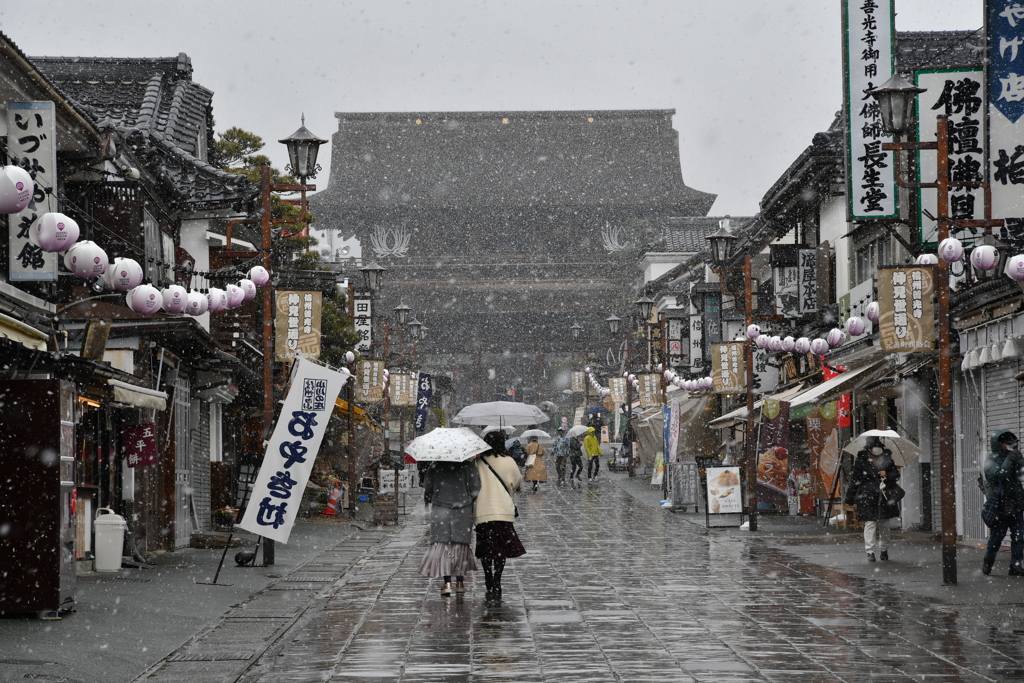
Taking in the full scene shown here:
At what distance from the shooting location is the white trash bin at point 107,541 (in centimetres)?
1439

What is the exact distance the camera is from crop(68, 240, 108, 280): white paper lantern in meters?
10.6

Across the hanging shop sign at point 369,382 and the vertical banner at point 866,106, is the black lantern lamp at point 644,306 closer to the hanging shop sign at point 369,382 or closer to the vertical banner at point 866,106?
the hanging shop sign at point 369,382

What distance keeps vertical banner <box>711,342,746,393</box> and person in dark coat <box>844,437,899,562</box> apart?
11.5 m

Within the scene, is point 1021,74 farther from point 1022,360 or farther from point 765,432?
point 765,432

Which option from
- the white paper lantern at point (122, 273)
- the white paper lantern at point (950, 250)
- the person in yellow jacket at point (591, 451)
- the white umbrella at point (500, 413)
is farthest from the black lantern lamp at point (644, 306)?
the white paper lantern at point (122, 273)

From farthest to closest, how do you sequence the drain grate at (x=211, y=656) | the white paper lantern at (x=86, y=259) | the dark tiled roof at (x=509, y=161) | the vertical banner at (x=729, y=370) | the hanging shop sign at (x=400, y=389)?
the dark tiled roof at (x=509, y=161) < the hanging shop sign at (x=400, y=389) < the vertical banner at (x=729, y=370) < the white paper lantern at (x=86, y=259) < the drain grate at (x=211, y=656)

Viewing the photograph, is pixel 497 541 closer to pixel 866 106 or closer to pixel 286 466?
pixel 286 466

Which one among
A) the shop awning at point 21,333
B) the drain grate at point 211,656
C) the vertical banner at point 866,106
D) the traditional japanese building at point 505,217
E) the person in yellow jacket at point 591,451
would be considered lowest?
the drain grate at point 211,656

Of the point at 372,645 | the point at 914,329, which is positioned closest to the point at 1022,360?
the point at 914,329

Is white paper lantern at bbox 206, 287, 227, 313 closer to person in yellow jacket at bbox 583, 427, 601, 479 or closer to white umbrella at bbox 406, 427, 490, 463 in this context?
white umbrella at bbox 406, 427, 490, 463

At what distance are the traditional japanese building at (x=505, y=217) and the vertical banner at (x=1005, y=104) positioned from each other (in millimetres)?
51752

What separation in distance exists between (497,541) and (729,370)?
16.7 meters

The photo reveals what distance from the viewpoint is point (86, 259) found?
1070 centimetres

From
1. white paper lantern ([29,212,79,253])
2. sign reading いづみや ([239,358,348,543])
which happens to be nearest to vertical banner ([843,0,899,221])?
sign reading いづみや ([239,358,348,543])
